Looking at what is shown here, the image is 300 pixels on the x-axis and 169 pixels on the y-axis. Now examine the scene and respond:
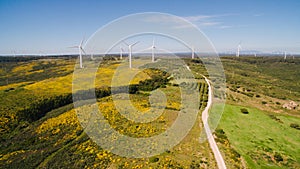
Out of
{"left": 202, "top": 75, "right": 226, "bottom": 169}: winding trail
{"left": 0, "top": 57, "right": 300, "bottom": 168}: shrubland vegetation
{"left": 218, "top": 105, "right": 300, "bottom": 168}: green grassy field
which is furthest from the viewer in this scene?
{"left": 218, "top": 105, "right": 300, "bottom": 168}: green grassy field

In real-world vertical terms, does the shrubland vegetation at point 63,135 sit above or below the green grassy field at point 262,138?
above

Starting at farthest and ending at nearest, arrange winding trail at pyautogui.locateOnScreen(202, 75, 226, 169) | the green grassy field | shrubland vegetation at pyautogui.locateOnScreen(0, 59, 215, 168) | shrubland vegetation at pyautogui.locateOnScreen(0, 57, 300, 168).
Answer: the green grassy field, shrubland vegetation at pyautogui.locateOnScreen(0, 57, 300, 168), shrubland vegetation at pyautogui.locateOnScreen(0, 59, 215, 168), winding trail at pyautogui.locateOnScreen(202, 75, 226, 169)

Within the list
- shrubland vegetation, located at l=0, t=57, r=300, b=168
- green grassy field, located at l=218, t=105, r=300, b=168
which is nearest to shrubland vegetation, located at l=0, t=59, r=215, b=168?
shrubland vegetation, located at l=0, t=57, r=300, b=168

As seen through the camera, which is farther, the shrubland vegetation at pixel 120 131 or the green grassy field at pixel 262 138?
the green grassy field at pixel 262 138

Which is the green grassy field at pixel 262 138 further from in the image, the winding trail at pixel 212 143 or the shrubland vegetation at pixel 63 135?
the shrubland vegetation at pixel 63 135

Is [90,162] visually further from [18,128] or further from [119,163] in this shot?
[18,128]

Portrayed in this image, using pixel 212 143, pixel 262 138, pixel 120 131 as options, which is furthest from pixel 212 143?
pixel 120 131

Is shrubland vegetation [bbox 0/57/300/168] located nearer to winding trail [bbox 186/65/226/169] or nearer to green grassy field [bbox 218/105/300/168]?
green grassy field [bbox 218/105/300/168]

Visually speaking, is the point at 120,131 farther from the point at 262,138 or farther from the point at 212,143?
the point at 262,138

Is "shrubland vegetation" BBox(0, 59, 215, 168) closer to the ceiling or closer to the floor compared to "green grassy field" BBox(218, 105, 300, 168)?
closer to the ceiling

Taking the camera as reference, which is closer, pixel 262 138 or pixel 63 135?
pixel 63 135

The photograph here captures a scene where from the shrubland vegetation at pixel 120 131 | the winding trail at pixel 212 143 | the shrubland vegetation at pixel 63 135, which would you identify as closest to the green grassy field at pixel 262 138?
the shrubland vegetation at pixel 120 131
